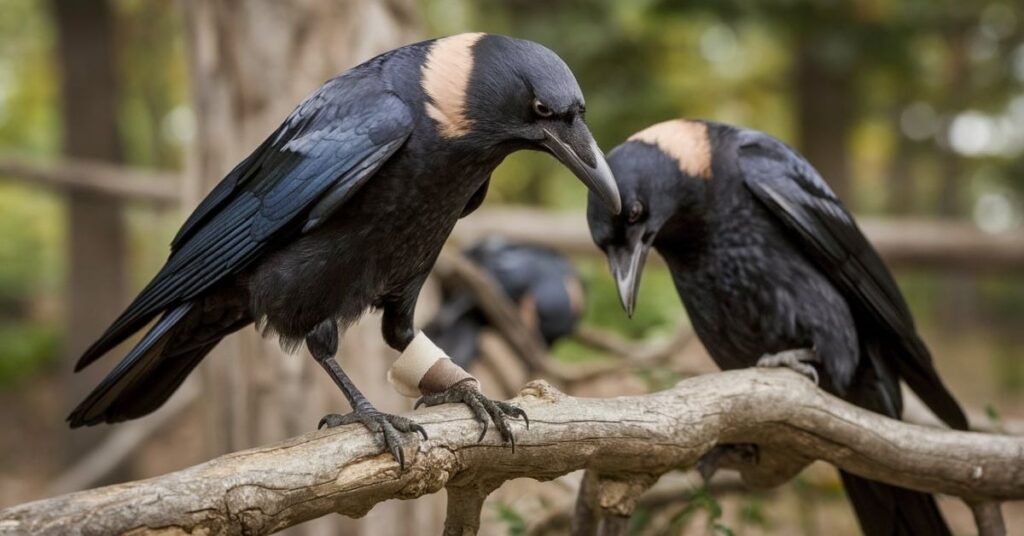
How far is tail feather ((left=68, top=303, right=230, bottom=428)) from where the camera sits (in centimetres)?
248

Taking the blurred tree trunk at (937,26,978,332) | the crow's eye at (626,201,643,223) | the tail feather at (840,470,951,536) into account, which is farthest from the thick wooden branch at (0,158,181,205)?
the blurred tree trunk at (937,26,978,332)

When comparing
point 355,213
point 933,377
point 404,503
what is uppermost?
point 355,213

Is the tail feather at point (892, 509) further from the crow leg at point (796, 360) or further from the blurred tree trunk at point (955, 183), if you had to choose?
the blurred tree trunk at point (955, 183)

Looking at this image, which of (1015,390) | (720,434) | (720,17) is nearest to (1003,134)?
(1015,390)

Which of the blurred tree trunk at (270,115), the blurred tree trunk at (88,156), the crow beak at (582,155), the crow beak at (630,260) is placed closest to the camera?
the crow beak at (582,155)

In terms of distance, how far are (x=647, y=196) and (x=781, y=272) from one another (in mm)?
483

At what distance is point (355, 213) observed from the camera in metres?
2.40

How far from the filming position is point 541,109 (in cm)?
225

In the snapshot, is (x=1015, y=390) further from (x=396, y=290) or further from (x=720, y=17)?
(x=396, y=290)

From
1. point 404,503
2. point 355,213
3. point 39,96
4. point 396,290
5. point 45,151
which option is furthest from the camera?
point 45,151

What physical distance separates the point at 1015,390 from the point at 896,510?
24.8 feet

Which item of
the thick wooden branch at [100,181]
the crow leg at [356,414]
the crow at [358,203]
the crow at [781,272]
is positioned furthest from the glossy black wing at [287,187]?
the thick wooden branch at [100,181]

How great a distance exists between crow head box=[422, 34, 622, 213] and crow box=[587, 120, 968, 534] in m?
0.68

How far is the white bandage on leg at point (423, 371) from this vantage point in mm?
2453
